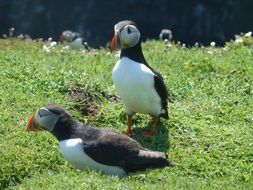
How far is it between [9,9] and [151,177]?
50.7 ft

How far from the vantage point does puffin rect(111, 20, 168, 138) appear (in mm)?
8555

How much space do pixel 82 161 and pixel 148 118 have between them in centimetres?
194

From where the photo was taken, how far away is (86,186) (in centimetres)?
700

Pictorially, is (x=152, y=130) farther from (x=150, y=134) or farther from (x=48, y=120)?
(x=48, y=120)

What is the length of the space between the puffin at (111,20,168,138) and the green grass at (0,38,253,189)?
1.02ft

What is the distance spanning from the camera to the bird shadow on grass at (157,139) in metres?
8.66

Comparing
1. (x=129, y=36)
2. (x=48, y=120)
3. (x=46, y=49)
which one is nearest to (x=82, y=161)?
(x=48, y=120)

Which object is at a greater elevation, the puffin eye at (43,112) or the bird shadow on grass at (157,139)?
the puffin eye at (43,112)

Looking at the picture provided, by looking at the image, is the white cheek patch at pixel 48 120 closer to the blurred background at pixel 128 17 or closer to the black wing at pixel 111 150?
the black wing at pixel 111 150

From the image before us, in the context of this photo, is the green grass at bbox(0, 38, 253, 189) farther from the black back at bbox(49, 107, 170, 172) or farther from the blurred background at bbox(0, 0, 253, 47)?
the blurred background at bbox(0, 0, 253, 47)

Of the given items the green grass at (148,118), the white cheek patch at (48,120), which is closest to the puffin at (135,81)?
the green grass at (148,118)

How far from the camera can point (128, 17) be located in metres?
22.0

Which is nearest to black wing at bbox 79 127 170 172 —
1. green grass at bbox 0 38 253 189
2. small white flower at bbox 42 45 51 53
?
green grass at bbox 0 38 253 189

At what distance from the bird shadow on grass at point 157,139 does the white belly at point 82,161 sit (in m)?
1.09
